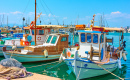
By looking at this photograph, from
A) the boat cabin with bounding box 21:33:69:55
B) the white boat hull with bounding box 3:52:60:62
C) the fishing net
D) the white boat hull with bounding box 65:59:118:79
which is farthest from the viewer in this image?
the boat cabin with bounding box 21:33:69:55

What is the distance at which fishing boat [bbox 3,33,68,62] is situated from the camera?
1644 cm

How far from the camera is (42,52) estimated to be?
56.3 ft

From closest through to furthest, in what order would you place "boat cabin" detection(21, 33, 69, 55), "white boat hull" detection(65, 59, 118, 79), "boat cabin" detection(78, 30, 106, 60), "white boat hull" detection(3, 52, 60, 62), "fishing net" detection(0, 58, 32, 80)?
1. "fishing net" detection(0, 58, 32, 80)
2. "white boat hull" detection(65, 59, 118, 79)
3. "boat cabin" detection(78, 30, 106, 60)
4. "white boat hull" detection(3, 52, 60, 62)
5. "boat cabin" detection(21, 33, 69, 55)

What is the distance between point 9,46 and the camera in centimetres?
1969

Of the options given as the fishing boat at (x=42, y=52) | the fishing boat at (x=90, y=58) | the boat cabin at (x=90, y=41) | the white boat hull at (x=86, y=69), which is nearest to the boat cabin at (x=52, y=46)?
the fishing boat at (x=42, y=52)

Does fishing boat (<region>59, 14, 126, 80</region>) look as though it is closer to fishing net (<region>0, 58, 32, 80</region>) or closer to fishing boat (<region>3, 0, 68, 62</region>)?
fishing net (<region>0, 58, 32, 80</region>)

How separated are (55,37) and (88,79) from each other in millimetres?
8358

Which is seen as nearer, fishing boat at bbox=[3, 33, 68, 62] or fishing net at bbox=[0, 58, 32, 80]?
fishing net at bbox=[0, 58, 32, 80]

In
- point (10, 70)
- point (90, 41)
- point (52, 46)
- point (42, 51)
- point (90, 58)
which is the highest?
point (90, 41)

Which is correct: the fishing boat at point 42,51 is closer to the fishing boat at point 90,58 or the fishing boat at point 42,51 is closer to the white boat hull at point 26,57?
the white boat hull at point 26,57

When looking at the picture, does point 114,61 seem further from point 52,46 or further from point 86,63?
point 52,46

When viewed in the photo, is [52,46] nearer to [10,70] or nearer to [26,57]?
[26,57]

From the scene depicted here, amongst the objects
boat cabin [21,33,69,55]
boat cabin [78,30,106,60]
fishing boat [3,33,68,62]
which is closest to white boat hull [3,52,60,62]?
fishing boat [3,33,68,62]

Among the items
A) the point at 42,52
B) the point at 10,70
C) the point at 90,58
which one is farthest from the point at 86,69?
the point at 42,52
